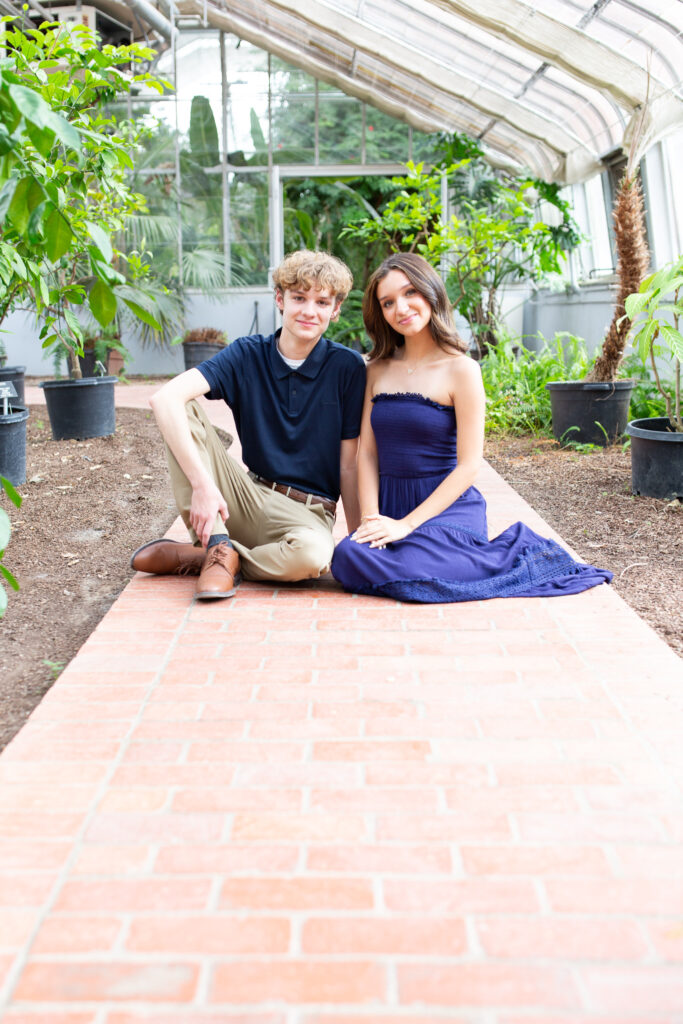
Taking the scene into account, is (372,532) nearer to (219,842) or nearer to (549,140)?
(219,842)

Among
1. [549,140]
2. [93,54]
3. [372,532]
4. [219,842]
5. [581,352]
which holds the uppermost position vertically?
[549,140]

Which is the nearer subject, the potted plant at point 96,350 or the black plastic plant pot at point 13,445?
the black plastic plant pot at point 13,445

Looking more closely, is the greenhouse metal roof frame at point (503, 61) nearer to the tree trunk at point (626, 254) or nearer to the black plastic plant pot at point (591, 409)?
the tree trunk at point (626, 254)

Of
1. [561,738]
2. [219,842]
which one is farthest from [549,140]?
[219,842]

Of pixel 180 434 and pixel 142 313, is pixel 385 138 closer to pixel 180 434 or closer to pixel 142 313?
pixel 180 434

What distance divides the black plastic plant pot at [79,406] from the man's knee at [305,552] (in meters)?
3.60

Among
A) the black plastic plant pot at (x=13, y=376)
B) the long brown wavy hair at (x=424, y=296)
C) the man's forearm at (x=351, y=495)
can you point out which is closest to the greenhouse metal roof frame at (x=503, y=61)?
the long brown wavy hair at (x=424, y=296)

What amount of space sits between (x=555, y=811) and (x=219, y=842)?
63 centimetres

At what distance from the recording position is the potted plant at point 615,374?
550cm

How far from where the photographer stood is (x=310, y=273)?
9.66ft

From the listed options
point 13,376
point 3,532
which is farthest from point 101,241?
point 13,376

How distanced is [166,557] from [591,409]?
3.56 metres

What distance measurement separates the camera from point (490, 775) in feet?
6.04

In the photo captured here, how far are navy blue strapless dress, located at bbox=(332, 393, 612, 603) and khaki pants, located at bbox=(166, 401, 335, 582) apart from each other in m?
0.11
